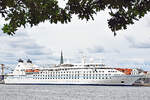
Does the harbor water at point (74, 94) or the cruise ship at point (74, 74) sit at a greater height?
the cruise ship at point (74, 74)

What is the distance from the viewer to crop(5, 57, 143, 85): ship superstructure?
100919mm

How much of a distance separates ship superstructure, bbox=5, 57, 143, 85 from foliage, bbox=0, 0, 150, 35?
93.7 m

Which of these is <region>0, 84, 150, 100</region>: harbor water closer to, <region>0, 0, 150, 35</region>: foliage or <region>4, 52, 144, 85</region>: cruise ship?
<region>4, 52, 144, 85</region>: cruise ship

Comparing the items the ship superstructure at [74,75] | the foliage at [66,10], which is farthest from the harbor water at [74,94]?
the foliage at [66,10]

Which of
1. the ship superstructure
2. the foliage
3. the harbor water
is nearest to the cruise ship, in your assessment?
the ship superstructure

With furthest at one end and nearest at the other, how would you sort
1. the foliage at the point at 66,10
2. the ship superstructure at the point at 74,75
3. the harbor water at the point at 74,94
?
the ship superstructure at the point at 74,75 → the harbor water at the point at 74,94 → the foliage at the point at 66,10

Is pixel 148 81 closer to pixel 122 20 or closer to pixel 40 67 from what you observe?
pixel 40 67

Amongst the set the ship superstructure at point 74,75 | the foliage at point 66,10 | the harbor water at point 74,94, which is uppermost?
the foliage at point 66,10

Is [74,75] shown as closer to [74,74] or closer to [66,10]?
[74,74]

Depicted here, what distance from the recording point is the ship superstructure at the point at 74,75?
101 m

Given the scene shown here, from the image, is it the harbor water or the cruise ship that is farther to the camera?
the cruise ship

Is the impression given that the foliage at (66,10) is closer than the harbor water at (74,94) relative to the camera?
Yes

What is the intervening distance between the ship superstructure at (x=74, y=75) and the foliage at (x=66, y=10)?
93724mm

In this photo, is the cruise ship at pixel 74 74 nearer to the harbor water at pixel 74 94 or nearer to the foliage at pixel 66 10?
the harbor water at pixel 74 94
